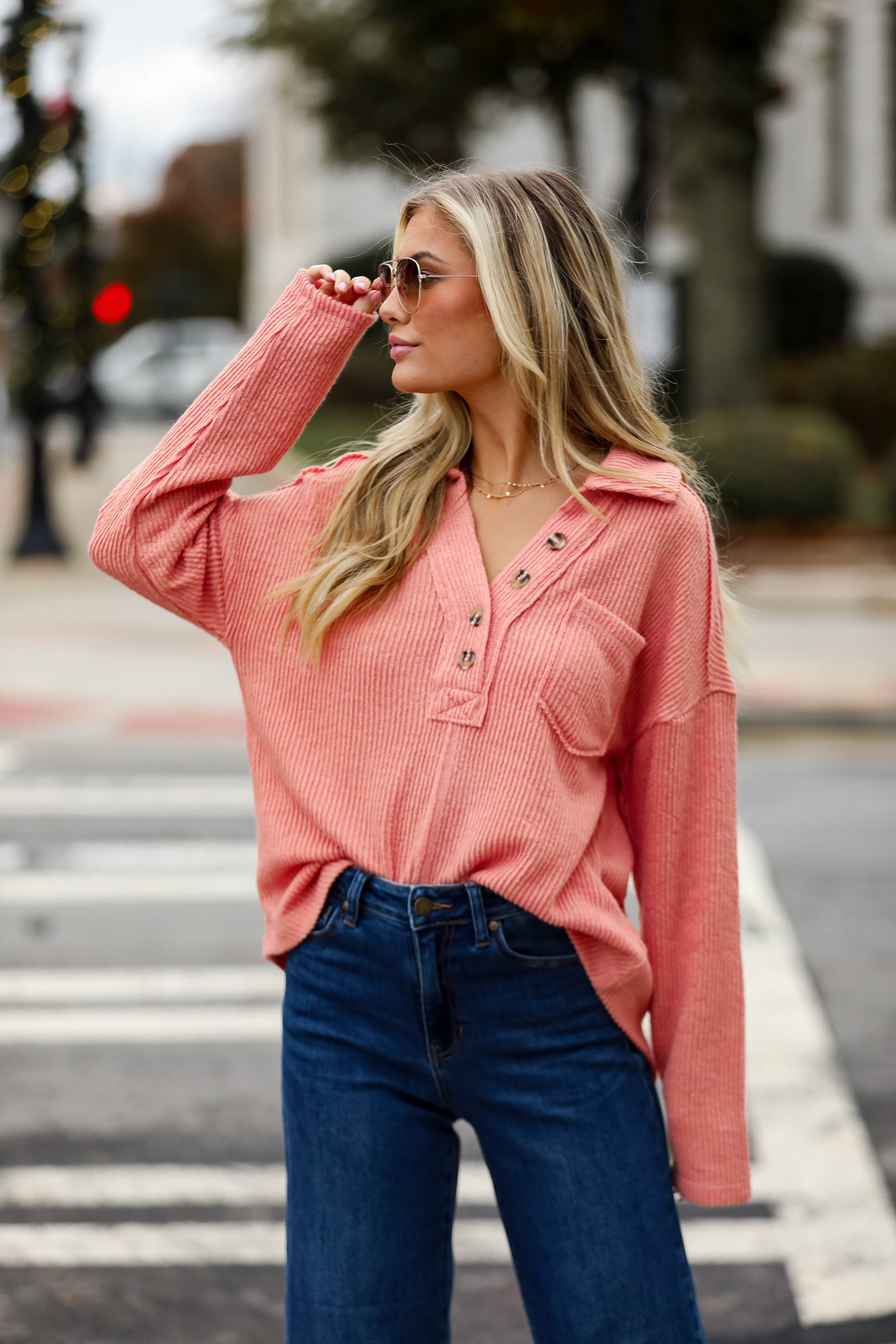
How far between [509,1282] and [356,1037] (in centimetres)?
184

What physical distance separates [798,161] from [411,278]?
28.3 m

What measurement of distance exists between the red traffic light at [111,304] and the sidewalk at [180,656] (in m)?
3.38

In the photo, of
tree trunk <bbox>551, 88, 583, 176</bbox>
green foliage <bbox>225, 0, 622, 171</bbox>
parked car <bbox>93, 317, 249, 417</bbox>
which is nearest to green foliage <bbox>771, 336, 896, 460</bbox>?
tree trunk <bbox>551, 88, 583, 176</bbox>

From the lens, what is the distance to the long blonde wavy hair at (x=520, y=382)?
2326 millimetres

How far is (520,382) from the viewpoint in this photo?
2.37 meters

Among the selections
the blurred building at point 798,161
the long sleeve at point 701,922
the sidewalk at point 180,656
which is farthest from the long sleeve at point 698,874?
the blurred building at point 798,161

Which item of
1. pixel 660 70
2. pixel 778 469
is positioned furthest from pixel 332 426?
pixel 778 469

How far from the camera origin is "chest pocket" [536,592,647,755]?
2.30 metres

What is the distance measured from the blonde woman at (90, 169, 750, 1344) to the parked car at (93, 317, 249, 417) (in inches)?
1236

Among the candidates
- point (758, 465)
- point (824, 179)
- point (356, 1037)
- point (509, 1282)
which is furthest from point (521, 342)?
point (824, 179)

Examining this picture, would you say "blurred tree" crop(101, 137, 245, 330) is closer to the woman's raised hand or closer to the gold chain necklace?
the woman's raised hand

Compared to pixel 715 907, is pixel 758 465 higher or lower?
lower

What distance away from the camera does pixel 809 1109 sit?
A: 4836 mm

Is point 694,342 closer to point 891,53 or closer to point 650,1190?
point 891,53
